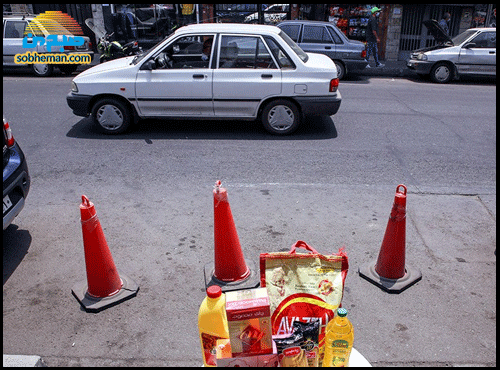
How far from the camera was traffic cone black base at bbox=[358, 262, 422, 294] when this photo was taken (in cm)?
361

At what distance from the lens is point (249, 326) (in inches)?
81.9

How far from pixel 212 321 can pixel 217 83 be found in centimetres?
526

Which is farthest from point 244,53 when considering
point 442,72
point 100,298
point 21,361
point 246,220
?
point 442,72

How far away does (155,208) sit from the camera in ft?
16.4

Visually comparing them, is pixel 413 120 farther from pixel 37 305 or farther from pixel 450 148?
pixel 37 305

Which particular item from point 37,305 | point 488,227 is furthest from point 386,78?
point 37,305

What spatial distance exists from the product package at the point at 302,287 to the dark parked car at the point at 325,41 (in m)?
10.8

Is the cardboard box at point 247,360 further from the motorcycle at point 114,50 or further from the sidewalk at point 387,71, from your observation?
the motorcycle at point 114,50

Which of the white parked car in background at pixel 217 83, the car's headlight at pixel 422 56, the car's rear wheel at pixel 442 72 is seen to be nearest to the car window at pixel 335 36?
the car's headlight at pixel 422 56

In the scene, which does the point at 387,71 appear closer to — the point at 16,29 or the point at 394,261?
the point at 16,29

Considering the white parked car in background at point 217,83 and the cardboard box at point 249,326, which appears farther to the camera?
the white parked car in background at point 217,83

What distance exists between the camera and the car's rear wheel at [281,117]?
720 cm

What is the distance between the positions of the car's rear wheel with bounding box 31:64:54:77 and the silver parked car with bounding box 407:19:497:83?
11.0 meters

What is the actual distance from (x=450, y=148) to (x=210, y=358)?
5990mm
